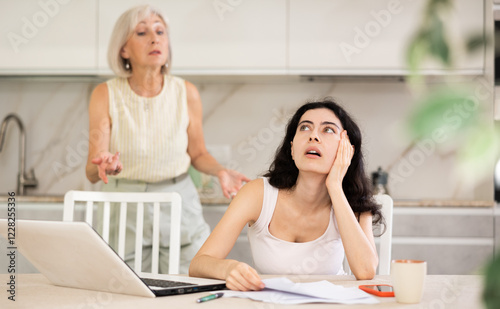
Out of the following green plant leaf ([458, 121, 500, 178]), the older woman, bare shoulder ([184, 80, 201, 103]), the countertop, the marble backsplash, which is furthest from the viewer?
the marble backsplash

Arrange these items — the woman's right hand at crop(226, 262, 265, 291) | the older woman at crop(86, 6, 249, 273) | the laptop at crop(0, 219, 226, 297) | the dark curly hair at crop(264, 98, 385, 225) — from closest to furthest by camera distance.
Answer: the laptop at crop(0, 219, 226, 297) → the woman's right hand at crop(226, 262, 265, 291) → the dark curly hair at crop(264, 98, 385, 225) → the older woman at crop(86, 6, 249, 273)

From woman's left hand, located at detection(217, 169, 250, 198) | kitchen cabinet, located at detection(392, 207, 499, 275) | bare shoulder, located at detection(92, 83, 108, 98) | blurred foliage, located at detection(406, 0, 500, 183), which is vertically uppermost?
bare shoulder, located at detection(92, 83, 108, 98)

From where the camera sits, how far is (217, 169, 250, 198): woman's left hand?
6.55ft

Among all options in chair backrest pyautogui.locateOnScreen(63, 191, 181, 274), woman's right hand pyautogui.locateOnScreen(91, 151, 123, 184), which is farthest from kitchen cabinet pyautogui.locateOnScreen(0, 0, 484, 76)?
chair backrest pyautogui.locateOnScreen(63, 191, 181, 274)

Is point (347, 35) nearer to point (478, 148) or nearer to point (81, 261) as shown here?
point (81, 261)

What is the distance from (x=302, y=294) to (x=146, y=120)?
138 centimetres

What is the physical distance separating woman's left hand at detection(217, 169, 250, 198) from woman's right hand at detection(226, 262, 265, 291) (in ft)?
2.82

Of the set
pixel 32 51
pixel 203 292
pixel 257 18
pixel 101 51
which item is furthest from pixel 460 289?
pixel 32 51

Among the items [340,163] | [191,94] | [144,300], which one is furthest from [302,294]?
[191,94]

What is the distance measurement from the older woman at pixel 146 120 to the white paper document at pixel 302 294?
1114 mm

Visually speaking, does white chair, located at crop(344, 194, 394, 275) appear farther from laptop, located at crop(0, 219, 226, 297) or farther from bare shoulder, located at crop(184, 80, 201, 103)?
bare shoulder, located at crop(184, 80, 201, 103)

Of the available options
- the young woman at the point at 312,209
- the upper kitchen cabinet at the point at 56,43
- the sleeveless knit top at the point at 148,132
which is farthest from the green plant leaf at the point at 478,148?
the upper kitchen cabinet at the point at 56,43

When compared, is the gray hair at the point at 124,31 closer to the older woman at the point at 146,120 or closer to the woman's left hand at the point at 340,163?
the older woman at the point at 146,120

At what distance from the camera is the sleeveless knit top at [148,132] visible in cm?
223
